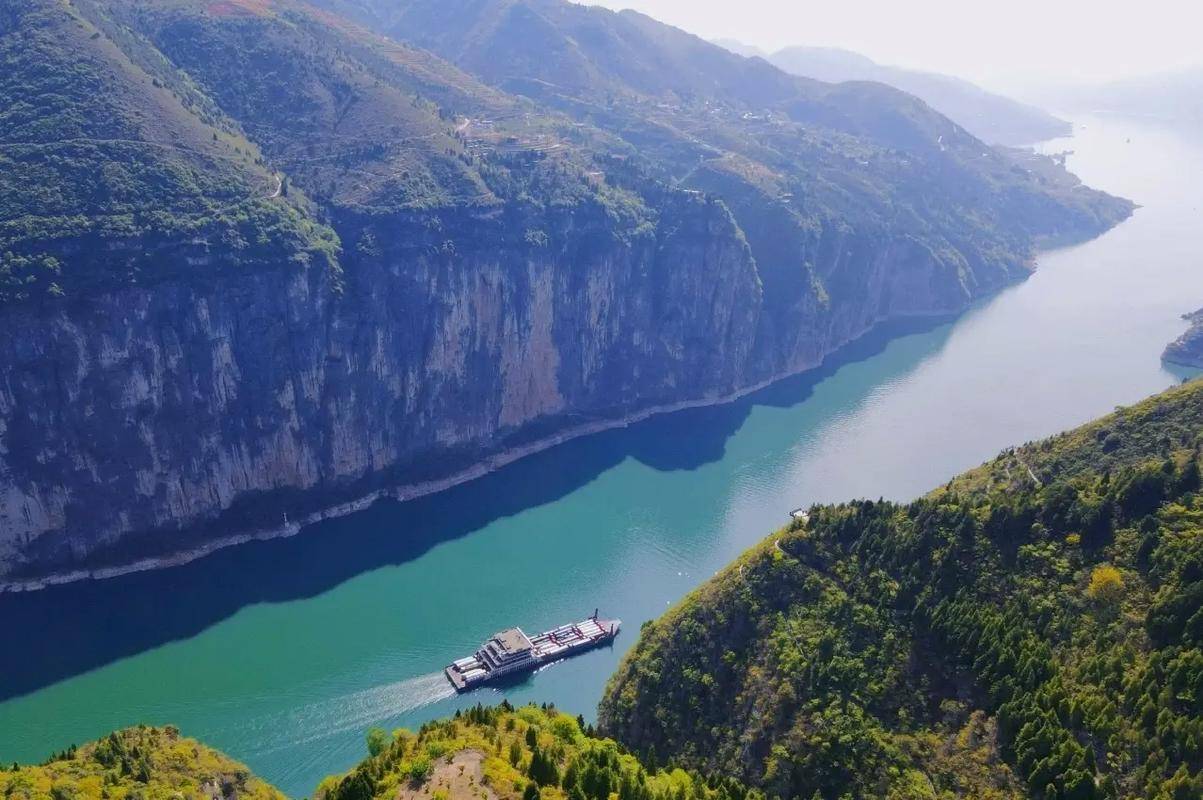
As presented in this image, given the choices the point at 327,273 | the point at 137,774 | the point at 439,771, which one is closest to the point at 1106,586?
the point at 439,771

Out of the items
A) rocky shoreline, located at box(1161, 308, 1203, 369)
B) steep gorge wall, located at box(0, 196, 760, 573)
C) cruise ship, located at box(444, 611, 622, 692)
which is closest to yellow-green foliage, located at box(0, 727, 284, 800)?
cruise ship, located at box(444, 611, 622, 692)

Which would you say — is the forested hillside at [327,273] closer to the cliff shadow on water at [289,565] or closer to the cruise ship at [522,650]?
the cliff shadow on water at [289,565]

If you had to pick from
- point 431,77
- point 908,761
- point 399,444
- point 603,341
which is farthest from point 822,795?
point 431,77

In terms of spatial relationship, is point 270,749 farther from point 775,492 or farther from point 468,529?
point 775,492

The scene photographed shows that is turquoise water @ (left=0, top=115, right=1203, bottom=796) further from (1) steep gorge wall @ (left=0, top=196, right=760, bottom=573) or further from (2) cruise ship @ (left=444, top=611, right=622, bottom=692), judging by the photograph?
(1) steep gorge wall @ (left=0, top=196, right=760, bottom=573)

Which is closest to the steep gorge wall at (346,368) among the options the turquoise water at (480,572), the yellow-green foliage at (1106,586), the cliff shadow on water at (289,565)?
the cliff shadow on water at (289,565)
